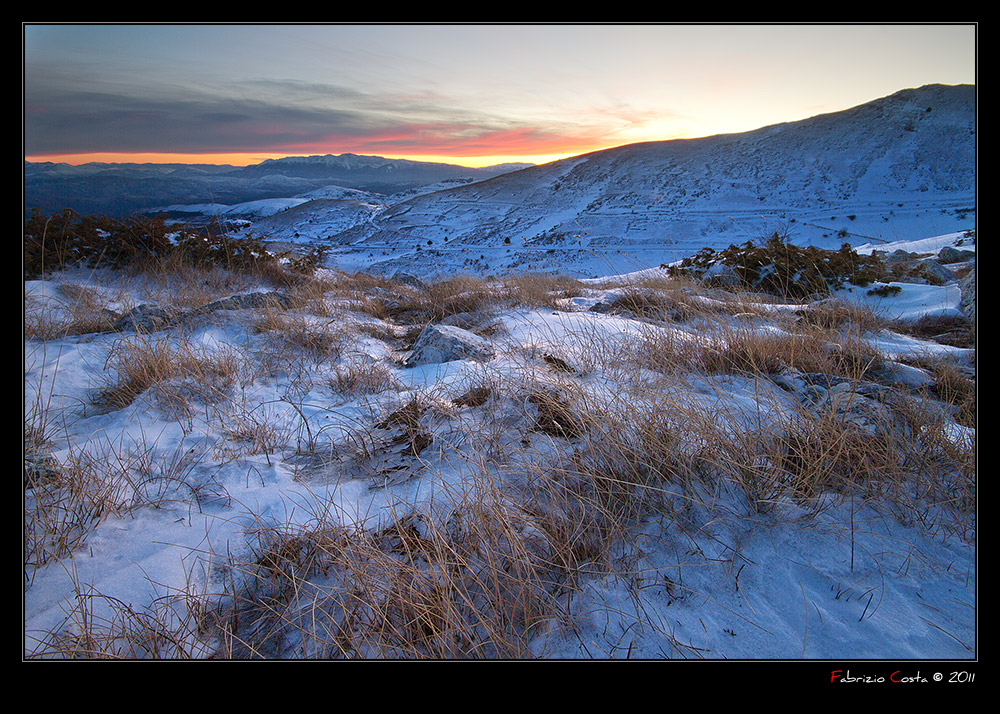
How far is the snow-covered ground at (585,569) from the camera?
3.90 ft

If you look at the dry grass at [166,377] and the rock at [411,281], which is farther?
the rock at [411,281]

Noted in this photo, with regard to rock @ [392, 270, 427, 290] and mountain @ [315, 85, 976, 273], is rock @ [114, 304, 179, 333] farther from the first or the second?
mountain @ [315, 85, 976, 273]

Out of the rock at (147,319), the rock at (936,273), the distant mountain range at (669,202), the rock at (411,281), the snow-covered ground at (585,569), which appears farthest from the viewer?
the distant mountain range at (669,202)

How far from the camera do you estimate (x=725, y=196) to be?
23.0m

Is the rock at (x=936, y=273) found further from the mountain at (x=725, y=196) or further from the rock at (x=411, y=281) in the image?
the mountain at (x=725, y=196)

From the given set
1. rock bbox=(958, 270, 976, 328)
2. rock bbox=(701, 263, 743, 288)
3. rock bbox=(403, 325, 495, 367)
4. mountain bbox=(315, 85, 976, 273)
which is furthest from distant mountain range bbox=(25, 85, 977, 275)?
rock bbox=(403, 325, 495, 367)

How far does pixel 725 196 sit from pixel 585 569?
25.8 meters

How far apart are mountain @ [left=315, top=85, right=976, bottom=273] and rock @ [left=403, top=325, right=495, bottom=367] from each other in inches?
459

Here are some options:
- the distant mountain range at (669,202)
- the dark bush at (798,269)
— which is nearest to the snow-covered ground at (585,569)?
the dark bush at (798,269)

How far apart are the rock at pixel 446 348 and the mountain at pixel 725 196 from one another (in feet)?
38.3

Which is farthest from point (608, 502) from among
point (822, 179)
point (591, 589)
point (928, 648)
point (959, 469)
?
point (822, 179)

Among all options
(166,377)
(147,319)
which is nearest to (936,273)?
(166,377)

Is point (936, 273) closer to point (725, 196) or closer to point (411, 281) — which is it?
point (411, 281)

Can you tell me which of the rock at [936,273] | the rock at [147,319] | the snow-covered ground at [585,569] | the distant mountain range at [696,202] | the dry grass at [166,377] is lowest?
the snow-covered ground at [585,569]
